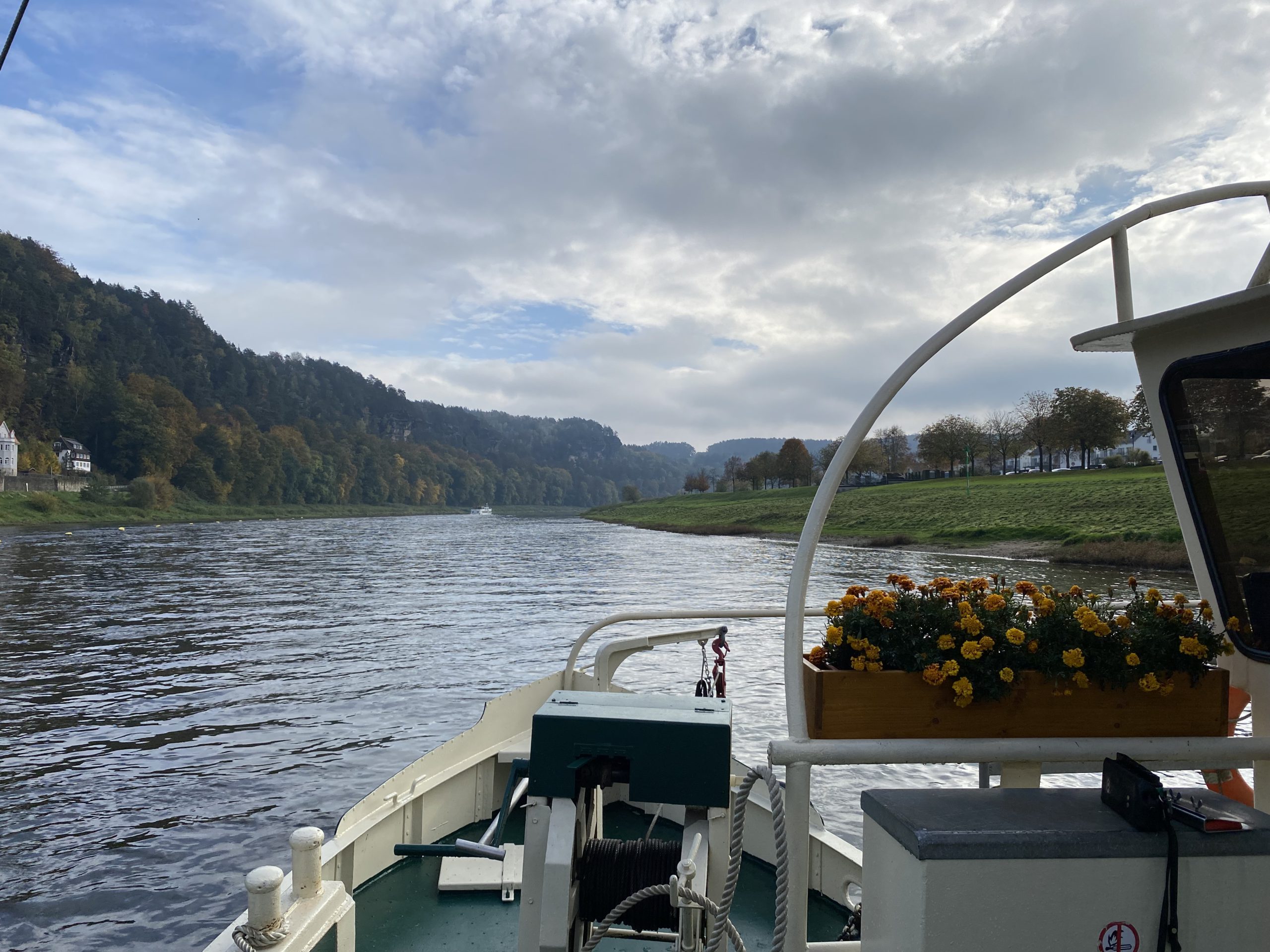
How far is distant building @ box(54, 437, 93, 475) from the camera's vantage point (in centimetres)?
10869

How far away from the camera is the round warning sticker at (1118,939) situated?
92.8 inches

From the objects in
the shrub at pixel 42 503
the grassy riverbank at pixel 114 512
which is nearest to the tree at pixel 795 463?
the grassy riverbank at pixel 114 512

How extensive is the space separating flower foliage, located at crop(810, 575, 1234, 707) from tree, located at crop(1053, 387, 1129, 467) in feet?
194

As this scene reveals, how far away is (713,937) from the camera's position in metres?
2.44

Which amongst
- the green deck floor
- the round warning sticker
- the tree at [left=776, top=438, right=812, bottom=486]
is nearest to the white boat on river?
the round warning sticker

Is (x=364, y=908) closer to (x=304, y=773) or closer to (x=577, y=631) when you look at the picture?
(x=304, y=773)

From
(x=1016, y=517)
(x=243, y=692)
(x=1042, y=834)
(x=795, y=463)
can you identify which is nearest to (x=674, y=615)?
(x=1042, y=834)

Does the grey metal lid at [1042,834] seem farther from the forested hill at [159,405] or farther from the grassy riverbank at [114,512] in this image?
the forested hill at [159,405]

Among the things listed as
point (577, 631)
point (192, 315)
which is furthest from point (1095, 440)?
point (192, 315)

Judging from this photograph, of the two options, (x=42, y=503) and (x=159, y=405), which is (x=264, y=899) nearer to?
(x=42, y=503)

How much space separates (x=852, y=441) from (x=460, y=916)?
13.9ft

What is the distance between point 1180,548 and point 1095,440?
79.2ft

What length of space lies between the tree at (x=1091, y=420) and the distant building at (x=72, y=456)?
106576mm

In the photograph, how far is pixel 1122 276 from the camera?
3.15 m
